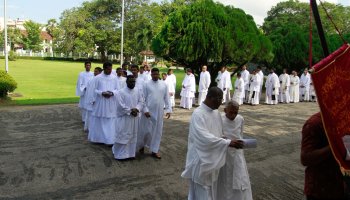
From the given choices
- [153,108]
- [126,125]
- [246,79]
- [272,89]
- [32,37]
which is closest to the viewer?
[126,125]

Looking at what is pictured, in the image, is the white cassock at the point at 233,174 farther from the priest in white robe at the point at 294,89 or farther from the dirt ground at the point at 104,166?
the priest in white robe at the point at 294,89

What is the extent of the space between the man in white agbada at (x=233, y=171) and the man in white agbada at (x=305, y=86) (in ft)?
58.4

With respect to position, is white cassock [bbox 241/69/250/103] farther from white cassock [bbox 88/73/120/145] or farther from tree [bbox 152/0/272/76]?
white cassock [bbox 88/73/120/145]

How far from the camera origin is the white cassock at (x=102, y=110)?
908 centimetres

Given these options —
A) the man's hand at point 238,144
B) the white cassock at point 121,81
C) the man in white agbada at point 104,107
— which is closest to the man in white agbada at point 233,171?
the man's hand at point 238,144

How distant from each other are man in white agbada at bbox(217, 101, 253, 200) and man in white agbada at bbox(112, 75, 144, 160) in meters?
3.20

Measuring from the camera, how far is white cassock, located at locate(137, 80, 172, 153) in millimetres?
8055

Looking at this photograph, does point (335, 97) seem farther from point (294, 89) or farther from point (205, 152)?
point (294, 89)

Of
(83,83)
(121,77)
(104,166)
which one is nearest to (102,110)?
(121,77)

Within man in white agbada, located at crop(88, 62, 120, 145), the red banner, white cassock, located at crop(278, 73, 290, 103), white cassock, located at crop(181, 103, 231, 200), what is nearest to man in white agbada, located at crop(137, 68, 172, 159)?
man in white agbada, located at crop(88, 62, 120, 145)

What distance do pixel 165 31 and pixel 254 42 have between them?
193 inches

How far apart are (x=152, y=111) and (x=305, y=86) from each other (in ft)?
51.1

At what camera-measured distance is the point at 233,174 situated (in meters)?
4.70

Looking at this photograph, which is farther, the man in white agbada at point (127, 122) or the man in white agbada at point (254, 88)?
the man in white agbada at point (254, 88)
